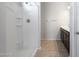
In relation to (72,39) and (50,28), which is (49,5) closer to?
(50,28)

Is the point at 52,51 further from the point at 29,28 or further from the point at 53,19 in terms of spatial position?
the point at 53,19

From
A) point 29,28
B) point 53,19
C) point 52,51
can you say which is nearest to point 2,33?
point 29,28

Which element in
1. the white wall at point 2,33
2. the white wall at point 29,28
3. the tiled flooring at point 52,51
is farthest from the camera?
the tiled flooring at point 52,51

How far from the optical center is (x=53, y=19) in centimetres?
777

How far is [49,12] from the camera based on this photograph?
7.80 metres

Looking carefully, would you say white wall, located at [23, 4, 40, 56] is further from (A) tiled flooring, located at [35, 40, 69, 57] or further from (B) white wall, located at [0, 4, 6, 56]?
(B) white wall, located at [0, 4, 6, 56]

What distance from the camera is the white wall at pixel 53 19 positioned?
7.67m

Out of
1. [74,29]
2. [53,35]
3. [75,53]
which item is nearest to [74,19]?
[74,29]

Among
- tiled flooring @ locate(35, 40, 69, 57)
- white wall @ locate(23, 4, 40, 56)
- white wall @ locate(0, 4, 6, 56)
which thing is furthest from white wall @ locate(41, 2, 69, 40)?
white wall @ locate(0, 4, 6, 56)

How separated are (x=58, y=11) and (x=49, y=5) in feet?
2.05

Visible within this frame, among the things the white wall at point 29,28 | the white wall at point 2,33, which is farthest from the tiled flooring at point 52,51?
the white wall at point 2,33

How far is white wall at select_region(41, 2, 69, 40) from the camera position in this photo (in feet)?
25.2

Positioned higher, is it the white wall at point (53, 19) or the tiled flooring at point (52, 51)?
the white wall at point (53, 19)

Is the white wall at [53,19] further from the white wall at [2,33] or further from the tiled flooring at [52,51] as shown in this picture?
the white wall at [2,33]
